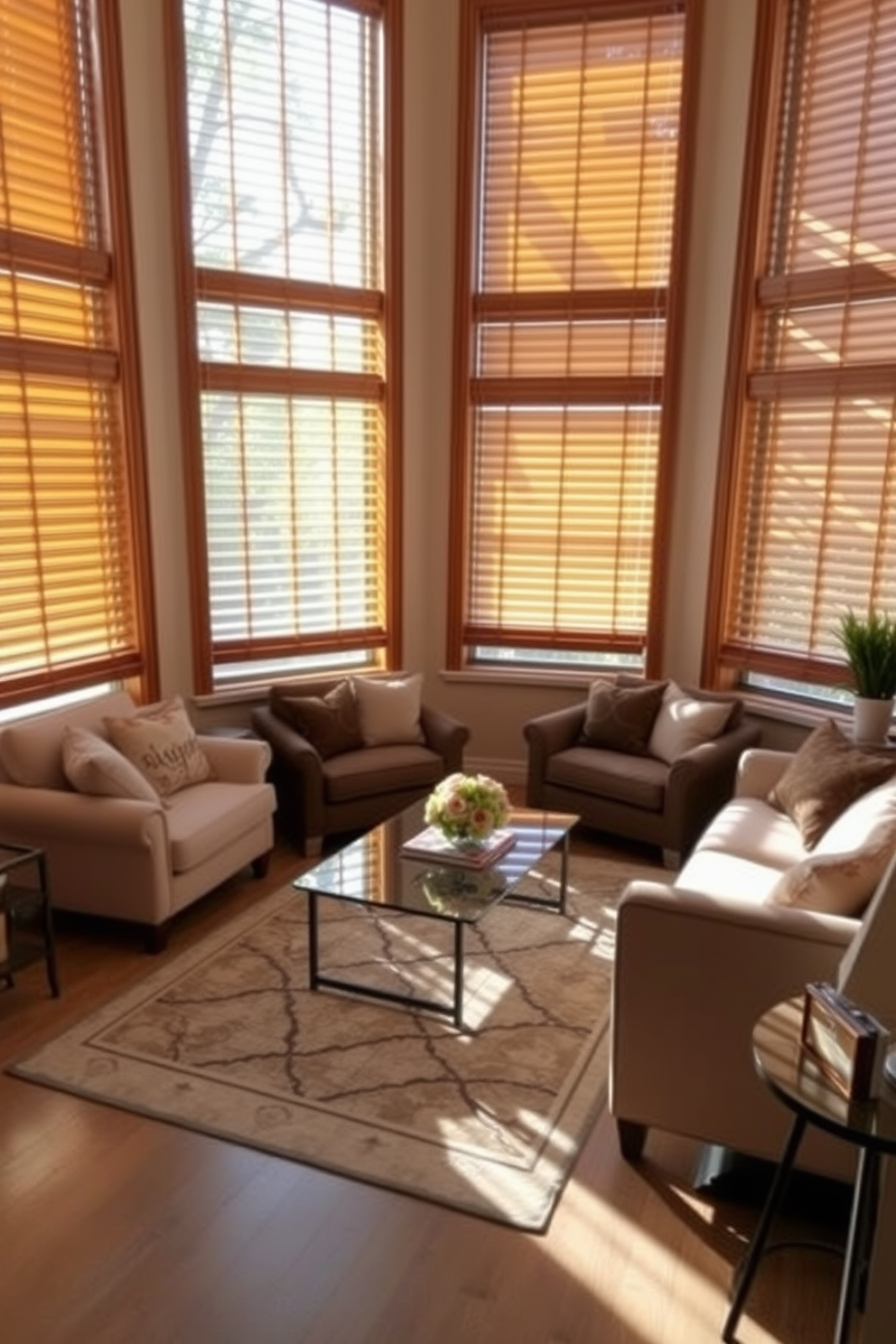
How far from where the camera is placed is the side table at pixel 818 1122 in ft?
5.62

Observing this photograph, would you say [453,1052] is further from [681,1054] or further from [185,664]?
[185,664]

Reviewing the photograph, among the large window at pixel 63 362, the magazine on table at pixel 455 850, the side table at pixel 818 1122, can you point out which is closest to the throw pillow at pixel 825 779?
the magazine on table at pixel 455 850

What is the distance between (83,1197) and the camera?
2.45 meters

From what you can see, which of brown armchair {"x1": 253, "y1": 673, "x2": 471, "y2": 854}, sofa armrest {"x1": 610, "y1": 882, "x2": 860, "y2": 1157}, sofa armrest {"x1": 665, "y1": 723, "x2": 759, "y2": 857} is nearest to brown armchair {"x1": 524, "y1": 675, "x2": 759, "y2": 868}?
sofa armrest {"x1": 665, "y1": 723, "x2": 759, "y2": 857}

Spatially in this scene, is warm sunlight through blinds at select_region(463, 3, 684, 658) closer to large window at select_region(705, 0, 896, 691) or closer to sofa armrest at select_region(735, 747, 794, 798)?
large window at select_region(705, 0, 896, 691)

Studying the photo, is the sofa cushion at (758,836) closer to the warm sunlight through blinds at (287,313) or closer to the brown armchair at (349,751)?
the brown armchair at (349,751)

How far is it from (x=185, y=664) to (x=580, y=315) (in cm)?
288

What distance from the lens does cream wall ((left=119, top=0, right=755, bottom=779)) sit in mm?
4570

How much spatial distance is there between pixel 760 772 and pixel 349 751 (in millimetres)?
2014

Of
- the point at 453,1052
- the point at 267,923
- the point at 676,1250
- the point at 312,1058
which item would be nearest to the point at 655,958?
the point at 676,1250

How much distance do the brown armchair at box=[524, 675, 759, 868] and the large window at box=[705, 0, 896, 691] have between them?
24.3 inches

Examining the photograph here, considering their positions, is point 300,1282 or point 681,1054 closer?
point 300,1282

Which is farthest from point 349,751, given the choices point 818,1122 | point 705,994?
point 818,1122

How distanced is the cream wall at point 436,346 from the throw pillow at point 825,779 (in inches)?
58.5
